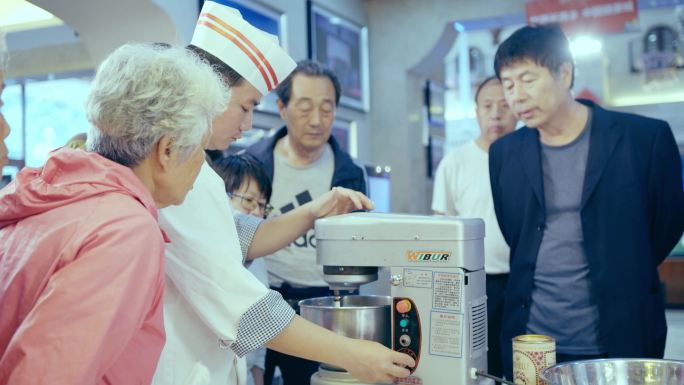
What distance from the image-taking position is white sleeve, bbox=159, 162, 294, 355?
4.65 feet

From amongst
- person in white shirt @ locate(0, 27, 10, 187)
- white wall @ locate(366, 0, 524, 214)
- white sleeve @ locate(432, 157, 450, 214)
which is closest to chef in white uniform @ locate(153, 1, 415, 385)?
person in white shirt @ locate(0, 27, 10, 187)

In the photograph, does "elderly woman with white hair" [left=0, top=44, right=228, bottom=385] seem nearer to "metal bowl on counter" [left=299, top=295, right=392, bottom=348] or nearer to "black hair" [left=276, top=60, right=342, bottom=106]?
"metal bowl on counter" [left=299, top=295, right=392, bottom=348]

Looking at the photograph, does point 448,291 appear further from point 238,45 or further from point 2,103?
point 2,103

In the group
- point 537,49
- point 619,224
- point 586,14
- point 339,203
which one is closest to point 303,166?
point 339,203

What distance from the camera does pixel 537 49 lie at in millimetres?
2018

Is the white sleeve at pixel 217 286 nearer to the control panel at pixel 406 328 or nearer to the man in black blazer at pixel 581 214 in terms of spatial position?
the control panel at pixel 406 328

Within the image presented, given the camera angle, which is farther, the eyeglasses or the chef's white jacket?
the eyeglasses

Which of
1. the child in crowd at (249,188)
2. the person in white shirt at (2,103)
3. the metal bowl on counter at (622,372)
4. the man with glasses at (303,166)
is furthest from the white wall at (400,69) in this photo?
the metal bowl on counter at (622,372)

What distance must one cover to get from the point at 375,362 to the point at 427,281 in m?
0.19

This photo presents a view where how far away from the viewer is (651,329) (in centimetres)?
191

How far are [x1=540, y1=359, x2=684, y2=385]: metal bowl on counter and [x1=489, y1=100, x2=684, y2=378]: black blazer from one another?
0.59 m

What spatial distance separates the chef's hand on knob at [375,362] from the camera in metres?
1.43

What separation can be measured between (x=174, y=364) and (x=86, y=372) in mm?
503

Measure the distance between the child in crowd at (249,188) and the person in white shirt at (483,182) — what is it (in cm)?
82
